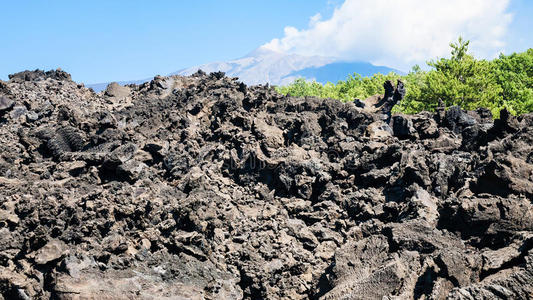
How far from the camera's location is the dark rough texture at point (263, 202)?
923 cm

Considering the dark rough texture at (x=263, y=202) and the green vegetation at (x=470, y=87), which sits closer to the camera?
the dark rough texture at (x=263, y=202)

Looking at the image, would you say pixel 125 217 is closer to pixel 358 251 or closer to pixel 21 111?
pixel 358 251

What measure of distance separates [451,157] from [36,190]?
44.2 feet

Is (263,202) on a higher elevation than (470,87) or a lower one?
lower

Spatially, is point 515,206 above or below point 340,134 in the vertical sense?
below

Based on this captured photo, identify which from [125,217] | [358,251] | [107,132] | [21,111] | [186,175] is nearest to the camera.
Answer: [358,251]

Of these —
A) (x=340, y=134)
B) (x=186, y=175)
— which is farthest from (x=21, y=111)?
(x=340, y=134)

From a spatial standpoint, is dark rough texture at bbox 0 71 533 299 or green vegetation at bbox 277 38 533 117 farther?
green vegetation at bbox 277 38 533 117

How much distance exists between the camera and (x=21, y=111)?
17.8 meters

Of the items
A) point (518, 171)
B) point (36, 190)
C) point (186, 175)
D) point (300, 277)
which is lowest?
point (300, 277)

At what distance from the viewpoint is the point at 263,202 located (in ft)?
44.7

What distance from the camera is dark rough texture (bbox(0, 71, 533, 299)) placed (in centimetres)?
923

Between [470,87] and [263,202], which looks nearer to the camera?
[263,202]

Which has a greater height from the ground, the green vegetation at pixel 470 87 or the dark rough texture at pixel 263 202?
the green vegetation at pixel 470 87
